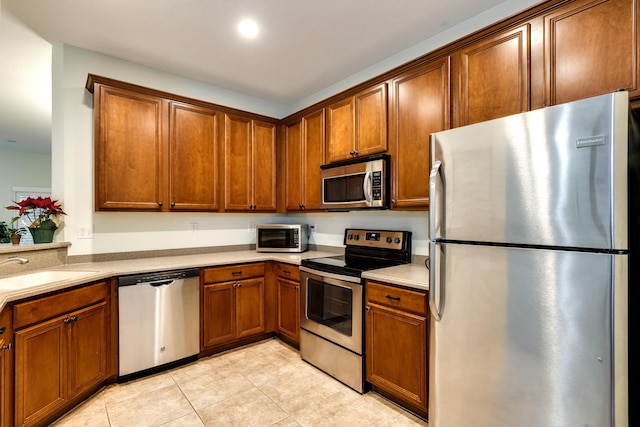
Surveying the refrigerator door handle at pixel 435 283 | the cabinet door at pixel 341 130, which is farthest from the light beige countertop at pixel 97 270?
the refrigerator door handle at pixel 435 283

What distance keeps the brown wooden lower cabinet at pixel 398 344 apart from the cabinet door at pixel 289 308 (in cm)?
91

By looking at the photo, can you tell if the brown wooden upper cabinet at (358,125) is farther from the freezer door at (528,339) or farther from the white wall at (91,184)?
the freezer door at (528,339)

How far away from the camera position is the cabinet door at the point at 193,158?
2984mm

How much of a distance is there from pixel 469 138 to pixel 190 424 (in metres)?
2.34

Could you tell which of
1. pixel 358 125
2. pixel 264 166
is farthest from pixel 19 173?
pixel 358 125

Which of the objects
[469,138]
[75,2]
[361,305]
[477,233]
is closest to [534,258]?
[477,233]

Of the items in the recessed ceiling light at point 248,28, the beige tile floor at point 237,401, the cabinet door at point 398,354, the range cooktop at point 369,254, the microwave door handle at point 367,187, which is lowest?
the beige tile floor at point 237,401

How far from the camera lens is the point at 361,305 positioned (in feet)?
7.73

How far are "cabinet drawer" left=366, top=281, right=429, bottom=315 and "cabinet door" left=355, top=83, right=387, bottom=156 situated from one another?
3.62 ft

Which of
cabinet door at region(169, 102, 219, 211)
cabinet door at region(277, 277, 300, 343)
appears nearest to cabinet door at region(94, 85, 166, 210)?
cabinet door at region(169, 102, 219, 211)

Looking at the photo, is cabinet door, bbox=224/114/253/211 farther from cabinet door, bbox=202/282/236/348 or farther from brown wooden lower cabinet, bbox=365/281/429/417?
brown wooden lower cabinet, bbox=365/281/429/417

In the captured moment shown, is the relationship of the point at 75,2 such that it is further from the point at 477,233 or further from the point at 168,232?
the point at 477,233

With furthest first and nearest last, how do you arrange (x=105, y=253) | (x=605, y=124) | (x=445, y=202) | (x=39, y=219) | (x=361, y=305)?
(x=105, y=253)
(x=39, y=219)
(x=361, y=305)
(x=445, y=202)
(x=605, y=124)

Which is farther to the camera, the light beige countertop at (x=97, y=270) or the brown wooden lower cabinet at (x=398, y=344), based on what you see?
the brown wooden lower cabinet at (x=398, y=344)
